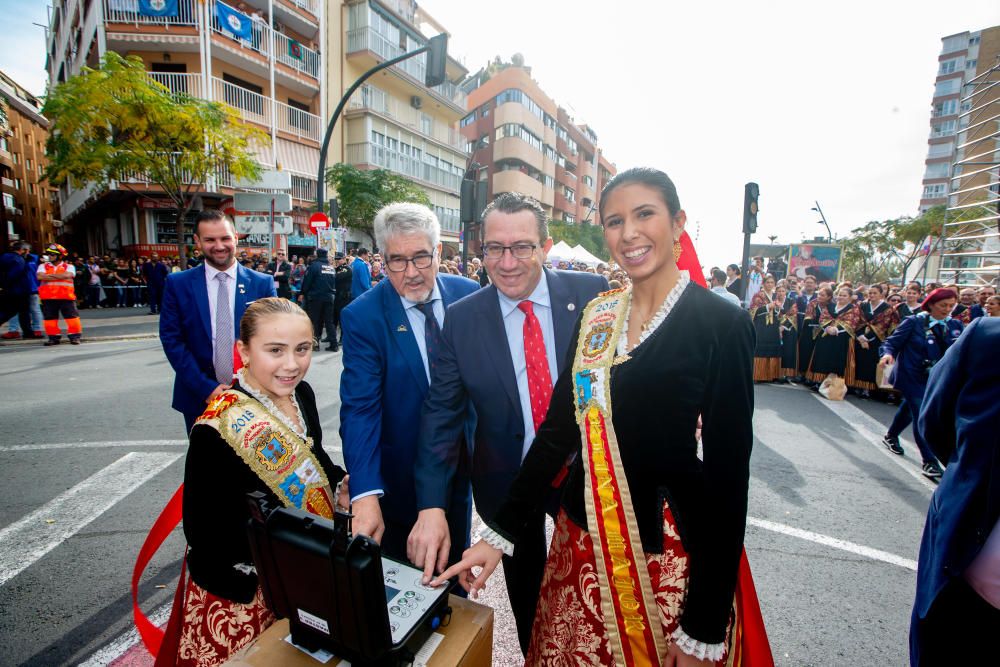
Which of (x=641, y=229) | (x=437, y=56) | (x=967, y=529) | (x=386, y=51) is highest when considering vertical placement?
(x=386, y=51)

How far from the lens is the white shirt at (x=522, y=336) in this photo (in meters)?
1.98

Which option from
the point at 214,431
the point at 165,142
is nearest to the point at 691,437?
the point at 214,431

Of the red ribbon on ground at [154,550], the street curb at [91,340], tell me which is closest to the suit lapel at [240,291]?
the red ribbon on ground at [154,550]

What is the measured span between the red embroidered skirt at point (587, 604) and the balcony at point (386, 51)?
78.5 feet

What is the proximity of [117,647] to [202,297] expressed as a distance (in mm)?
2001

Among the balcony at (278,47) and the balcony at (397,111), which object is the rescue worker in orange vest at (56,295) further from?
the balcony at (397,111)

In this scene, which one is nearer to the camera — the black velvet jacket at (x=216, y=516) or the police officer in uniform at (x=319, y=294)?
the black velvet jacket at (x=216, y=516)

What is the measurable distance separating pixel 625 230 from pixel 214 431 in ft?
5.05

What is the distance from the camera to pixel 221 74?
2056cm

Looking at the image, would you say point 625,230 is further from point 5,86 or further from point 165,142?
point 5,86

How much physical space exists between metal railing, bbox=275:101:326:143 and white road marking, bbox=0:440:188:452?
20100mm

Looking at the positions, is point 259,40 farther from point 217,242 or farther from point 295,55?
point 217,242

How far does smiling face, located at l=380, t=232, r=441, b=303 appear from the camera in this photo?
2184 mm

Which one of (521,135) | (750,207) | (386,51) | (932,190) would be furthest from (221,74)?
(932,190)
